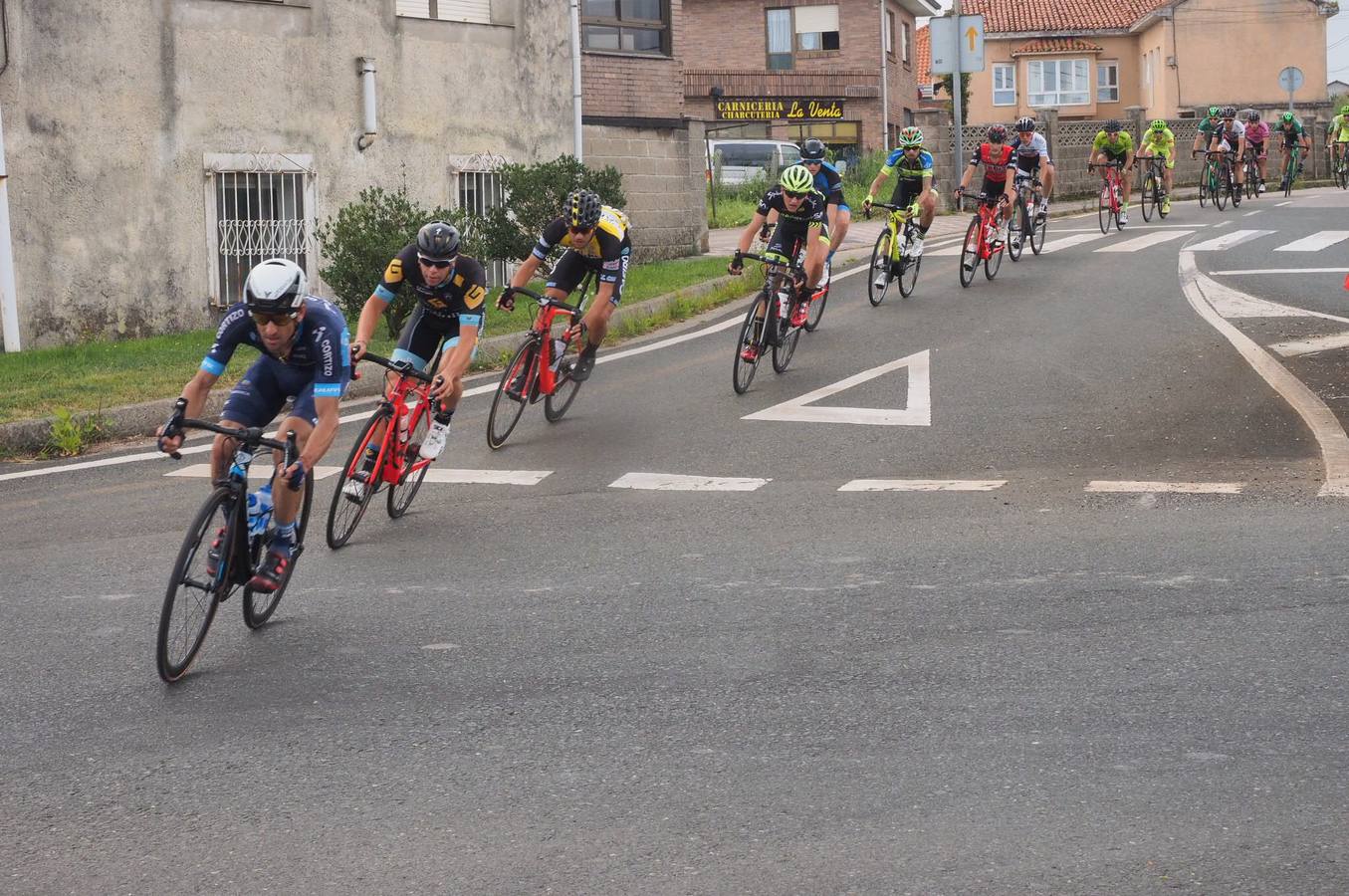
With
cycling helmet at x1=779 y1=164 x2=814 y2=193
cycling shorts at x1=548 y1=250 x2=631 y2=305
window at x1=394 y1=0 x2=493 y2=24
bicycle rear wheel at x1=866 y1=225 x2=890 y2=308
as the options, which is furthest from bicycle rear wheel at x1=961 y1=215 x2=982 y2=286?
cycling shorts at x1=548 y1=250 x2=631 y2=305

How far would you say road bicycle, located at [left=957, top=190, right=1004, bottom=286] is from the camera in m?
19.2

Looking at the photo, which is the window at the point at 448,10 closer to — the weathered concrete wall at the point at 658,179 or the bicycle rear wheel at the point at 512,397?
the weathered concrete wall at the point at 658,179

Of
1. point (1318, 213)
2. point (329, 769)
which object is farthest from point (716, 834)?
point (1318, 213)

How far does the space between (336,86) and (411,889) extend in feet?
53.7

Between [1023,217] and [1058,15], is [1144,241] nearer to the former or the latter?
[1023,217]

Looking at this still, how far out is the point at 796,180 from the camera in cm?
1393

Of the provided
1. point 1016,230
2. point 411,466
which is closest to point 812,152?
point 411,466

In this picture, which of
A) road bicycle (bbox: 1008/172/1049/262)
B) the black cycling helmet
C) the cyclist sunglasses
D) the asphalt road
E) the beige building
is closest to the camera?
the asphalt road

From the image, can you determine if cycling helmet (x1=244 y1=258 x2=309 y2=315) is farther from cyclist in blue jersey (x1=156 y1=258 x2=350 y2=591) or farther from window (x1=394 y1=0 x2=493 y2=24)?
window (x1=394 y1=0 x2=493 y2=24)

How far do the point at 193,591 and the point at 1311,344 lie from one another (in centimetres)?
1068

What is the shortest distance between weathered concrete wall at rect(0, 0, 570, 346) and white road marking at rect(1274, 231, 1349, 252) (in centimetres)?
1062

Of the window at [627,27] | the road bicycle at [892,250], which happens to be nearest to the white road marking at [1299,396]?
the road bicycle at [892,250]

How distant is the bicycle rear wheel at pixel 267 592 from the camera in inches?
277

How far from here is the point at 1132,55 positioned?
235ft
